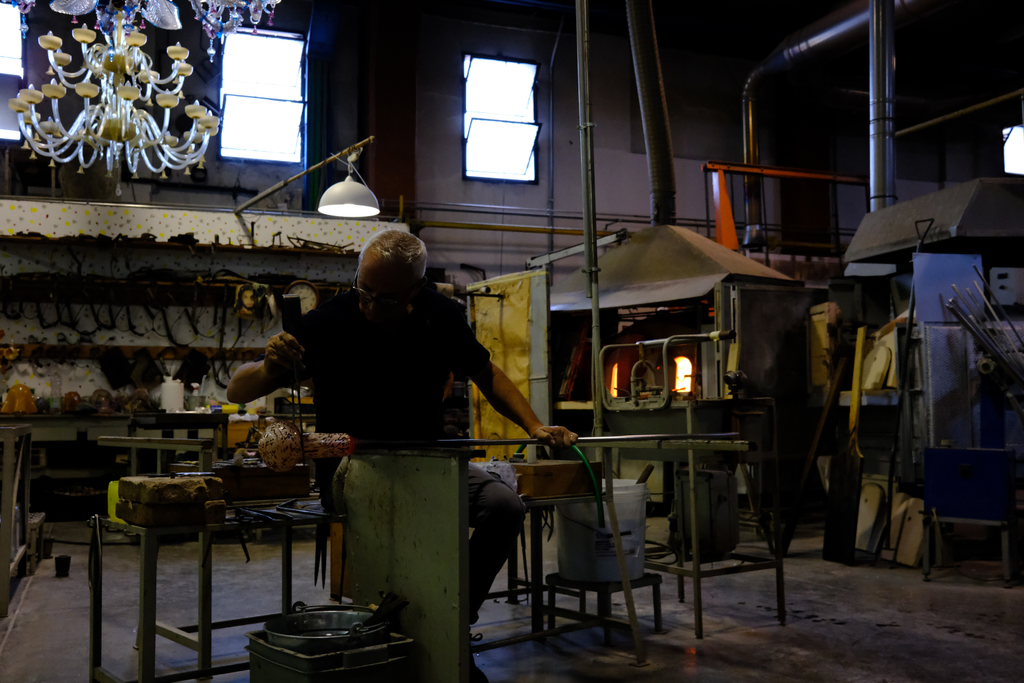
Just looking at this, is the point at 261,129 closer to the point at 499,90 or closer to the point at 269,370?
the point at 499,90

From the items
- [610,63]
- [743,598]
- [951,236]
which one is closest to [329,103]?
[610,63]

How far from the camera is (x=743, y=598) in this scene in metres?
4.48

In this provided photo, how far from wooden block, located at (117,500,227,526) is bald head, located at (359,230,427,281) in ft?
2.97

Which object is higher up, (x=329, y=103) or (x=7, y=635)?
(x=329, y=103)

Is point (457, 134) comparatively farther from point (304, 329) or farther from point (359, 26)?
point (304, 329)

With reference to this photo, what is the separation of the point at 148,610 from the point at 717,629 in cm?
248

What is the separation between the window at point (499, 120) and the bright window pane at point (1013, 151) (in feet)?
22.8

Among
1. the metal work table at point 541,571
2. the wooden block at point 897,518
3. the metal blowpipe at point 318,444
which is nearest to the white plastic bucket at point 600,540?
the metal work table at point 541,571

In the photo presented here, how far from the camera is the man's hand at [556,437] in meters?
2.62

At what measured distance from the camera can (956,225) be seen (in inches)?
230

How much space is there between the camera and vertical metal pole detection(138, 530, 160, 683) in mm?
2395

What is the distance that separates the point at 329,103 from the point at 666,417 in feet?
20.2

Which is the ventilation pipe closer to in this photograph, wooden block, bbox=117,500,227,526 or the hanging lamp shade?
the hanging lamp shade

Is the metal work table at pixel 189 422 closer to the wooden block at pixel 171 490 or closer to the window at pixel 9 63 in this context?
the wooden block at pixel 171 490
